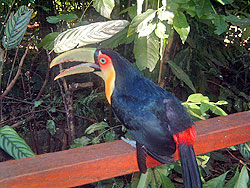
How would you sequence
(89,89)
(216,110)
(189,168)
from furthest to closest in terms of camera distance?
(89,89)
(216,110)
(189,168)

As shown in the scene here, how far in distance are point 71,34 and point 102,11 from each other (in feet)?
0.44

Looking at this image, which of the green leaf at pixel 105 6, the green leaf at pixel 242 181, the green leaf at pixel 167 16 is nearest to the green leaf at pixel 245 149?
the green leaf at pixel 242 181

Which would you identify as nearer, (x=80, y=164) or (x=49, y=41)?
(x=80, y=164)

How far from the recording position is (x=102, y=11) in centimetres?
100

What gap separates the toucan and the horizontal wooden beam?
51 millimetres

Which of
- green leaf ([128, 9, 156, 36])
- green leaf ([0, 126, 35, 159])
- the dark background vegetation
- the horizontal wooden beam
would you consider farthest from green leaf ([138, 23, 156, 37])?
green leaf ([0, 126, 35, 159])

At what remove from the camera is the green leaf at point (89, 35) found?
1.00 metres

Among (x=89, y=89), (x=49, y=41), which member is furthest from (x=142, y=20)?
(x=89, y=89)

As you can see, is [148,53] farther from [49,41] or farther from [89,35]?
[49,41]

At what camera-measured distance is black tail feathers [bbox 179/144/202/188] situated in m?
0.89

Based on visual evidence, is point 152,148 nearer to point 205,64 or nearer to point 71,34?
point 71,34

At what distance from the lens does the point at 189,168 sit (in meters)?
0.91

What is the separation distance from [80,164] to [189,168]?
0.34 m

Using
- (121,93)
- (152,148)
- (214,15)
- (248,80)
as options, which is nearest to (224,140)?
(152,148)
